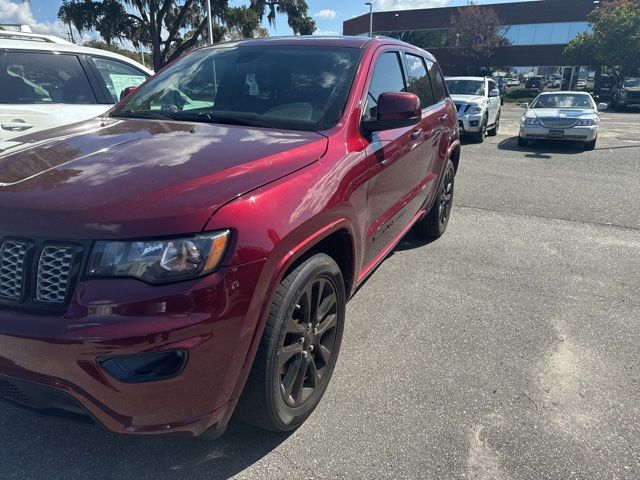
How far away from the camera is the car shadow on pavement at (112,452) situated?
210cm

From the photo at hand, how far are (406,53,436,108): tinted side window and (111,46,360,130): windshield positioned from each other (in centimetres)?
100

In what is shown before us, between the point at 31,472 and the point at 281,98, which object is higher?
the point at 281,98

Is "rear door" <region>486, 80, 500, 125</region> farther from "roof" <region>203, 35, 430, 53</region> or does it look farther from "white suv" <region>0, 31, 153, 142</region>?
"roof" <region>203, 35, 430, 53</region>

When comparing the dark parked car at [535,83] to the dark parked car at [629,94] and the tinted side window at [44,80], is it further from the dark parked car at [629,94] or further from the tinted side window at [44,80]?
the tinted side window at [44,80]

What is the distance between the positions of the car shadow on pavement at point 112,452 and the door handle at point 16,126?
323cm

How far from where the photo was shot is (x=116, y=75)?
18.8 ft

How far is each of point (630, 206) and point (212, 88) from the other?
6.07 metres

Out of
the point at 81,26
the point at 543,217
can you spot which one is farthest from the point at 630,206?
the point at 81,26

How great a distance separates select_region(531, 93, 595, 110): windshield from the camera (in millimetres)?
12078

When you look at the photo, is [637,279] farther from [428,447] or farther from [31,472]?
[31,472]

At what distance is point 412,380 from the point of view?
279 cm

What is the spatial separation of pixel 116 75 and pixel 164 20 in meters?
23.7

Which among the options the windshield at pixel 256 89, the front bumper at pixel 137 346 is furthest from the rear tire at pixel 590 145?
the front bumper at pixel 137 346

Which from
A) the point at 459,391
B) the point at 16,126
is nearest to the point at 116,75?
the point at 16,126
